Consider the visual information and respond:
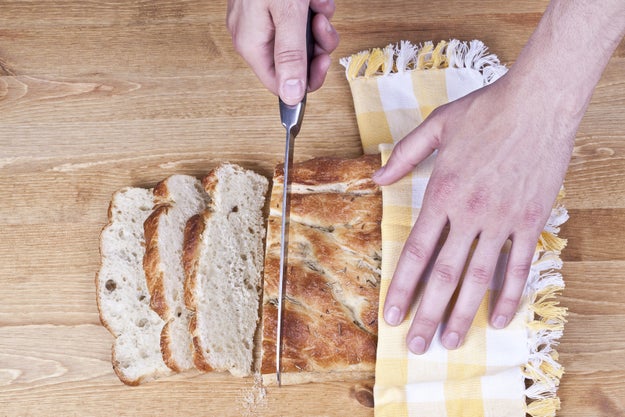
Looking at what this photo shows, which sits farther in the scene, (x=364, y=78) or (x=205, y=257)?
(x=364, y=78)

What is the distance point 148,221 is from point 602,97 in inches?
72.5

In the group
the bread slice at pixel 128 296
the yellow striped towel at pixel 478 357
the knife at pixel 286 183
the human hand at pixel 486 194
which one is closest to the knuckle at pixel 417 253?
the human hand at pixel 486 194

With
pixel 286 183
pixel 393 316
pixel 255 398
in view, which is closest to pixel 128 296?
pixel 255 398

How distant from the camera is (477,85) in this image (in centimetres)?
241

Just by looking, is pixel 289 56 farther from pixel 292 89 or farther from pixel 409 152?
pixel 409 152

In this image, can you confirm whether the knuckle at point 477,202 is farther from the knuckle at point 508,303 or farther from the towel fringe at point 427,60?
the towel fringe at point 427,60

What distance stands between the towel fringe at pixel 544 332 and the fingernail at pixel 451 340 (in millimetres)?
261

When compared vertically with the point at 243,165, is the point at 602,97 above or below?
above

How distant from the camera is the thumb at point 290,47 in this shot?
182 cm

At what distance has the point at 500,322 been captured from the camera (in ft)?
6.30

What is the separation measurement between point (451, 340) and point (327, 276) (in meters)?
0.43

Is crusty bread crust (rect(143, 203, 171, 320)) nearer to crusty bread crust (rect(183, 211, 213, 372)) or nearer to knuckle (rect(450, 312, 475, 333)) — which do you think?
crusty bread crust (rect(183, 211, 213, 372))

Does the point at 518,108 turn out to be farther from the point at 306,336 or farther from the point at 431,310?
the point at 306,336

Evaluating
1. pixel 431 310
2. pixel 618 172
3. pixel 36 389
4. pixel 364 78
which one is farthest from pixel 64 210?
pixel 618 172
